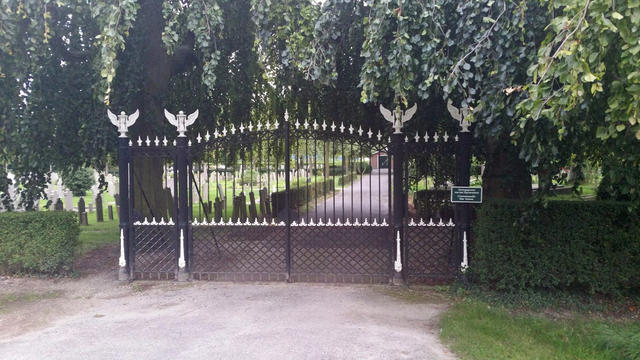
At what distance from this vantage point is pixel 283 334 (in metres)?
5.35

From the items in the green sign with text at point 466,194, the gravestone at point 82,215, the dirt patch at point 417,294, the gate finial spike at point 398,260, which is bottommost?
the dirt patch at point 417,294

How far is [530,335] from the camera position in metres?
5.33

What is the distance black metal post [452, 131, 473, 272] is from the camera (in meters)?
6.96

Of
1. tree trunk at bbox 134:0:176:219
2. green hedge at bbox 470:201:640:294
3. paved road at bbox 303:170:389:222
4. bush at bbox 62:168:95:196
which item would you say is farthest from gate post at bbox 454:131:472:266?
bush at bbox 62:168:95:196

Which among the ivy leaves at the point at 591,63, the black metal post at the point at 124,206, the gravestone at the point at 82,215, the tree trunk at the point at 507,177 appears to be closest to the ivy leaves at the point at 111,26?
the black metal post at the point at 124,206

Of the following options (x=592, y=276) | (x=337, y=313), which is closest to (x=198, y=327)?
(x=337, y=313)

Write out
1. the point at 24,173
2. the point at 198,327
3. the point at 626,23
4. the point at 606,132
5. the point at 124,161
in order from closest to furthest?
the point at 626,23, the point at 606,132, the point at 198,327, the point at 124,161, the point at 24,173

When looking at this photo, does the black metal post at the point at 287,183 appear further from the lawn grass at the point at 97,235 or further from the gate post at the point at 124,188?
the lawn grass at the point at 97,235

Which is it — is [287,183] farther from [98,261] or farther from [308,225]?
[98,261]

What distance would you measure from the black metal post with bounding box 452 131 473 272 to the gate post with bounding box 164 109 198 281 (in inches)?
159

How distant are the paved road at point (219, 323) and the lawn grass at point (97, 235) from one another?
2839mm

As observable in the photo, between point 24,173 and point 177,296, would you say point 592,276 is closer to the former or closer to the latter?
point 177,296

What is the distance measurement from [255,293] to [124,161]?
295cm

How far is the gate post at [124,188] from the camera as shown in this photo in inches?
295
